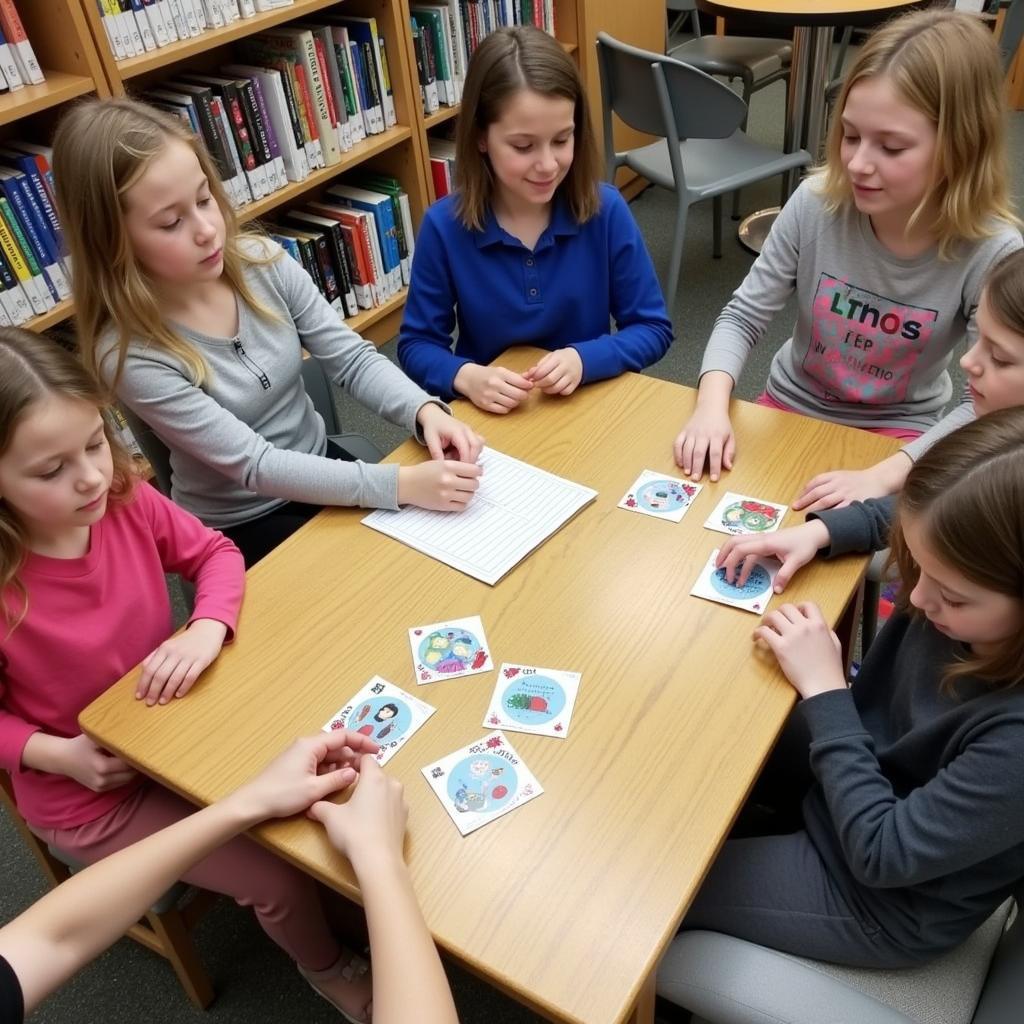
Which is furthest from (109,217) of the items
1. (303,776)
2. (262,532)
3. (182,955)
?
(182,955)

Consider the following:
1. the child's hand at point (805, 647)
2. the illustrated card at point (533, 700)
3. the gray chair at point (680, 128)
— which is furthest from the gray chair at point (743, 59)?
the illustrated card at point (533, 700)

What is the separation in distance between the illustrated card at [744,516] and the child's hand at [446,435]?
377 mm

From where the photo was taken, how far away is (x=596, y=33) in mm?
3428

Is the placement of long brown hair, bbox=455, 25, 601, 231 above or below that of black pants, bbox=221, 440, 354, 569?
above

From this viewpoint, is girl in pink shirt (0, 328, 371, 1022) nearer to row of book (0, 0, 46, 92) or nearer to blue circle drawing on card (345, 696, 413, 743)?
blue circle drawing on card (345, 696, 413, 743)

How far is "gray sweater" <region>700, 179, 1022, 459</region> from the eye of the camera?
1.51 m

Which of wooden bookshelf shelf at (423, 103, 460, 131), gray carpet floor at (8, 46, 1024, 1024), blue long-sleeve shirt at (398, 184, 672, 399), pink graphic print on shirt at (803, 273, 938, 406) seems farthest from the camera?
wooden bookshelf shelf at (423, 103, 460, 131)

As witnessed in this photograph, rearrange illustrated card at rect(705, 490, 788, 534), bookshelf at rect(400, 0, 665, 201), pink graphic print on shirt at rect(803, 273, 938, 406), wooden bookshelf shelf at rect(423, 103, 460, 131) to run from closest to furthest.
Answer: illustrated card at rect(705, 490, 788, 534)
pink graphic print on shirt at rect(803, 273, 938, 406)
wooden bookshelf shelf at rect(423, 103, 460, 131)
bookshelf at rect(400, 0, 665, 201)

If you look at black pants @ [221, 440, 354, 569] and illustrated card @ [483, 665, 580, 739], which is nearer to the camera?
illustrated card @ [483, 665, 580, 739]

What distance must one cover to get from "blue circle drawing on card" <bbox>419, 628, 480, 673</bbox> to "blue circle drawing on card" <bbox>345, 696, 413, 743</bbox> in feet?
0.21

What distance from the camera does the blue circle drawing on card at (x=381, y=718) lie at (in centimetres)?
98

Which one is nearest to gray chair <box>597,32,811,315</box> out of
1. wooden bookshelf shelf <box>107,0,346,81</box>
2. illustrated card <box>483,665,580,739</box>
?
wooden bookshelf shelf <box>107,0,346,81</box>

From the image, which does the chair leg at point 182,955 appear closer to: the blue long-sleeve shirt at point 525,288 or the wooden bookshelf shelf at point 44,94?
the blue long-sleeve shirt at point 525,288

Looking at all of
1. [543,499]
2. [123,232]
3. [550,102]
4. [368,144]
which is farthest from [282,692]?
[368,144]
